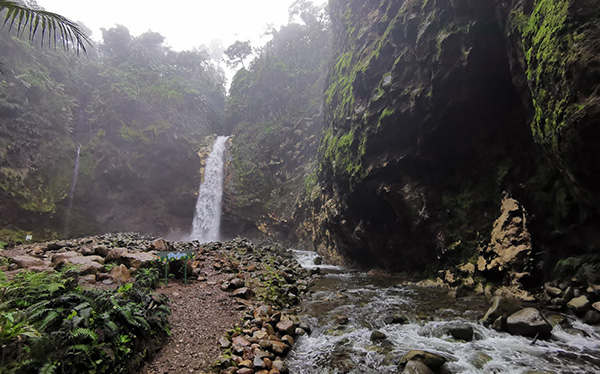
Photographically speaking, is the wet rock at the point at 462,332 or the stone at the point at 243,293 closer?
the wet rock at the point at 462,332

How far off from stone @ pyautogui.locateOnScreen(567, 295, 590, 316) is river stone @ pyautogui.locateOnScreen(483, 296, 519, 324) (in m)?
0.95


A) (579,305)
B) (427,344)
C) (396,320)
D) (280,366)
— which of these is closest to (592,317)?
(579,305)

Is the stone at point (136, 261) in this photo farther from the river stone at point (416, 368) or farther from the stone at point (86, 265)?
the river stone at point (416, 368)

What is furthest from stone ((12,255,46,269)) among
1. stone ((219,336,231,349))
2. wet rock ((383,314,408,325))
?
wet rock ((383,314,408,325))

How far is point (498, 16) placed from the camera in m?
8.28

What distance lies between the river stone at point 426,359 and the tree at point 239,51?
150ft

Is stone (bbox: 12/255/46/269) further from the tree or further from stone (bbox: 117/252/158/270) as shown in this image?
the tree

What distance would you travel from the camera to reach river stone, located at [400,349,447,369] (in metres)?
4.43

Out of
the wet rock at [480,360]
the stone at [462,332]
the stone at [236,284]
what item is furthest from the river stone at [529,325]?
the stone at [236,284]

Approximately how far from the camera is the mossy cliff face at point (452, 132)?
21.0ft

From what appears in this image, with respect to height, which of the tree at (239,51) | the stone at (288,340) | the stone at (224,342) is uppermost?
the tree at (239,51)

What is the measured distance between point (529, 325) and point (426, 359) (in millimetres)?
2442

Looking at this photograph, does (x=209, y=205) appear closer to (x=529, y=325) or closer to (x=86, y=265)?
(x=86, y=265)

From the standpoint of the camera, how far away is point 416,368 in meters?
4.22
